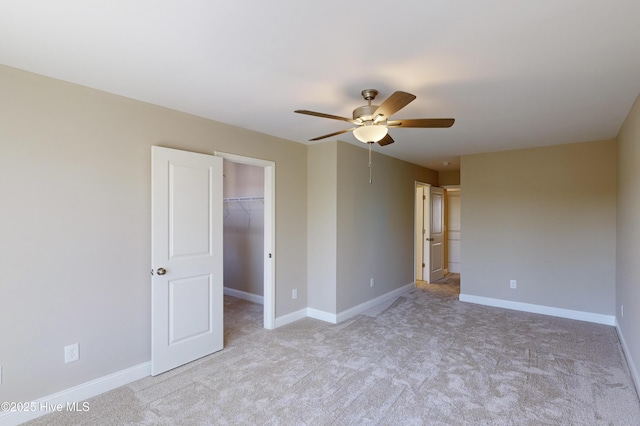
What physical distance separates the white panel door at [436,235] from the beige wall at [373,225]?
2.81 feet

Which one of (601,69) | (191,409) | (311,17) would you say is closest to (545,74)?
(601,69)

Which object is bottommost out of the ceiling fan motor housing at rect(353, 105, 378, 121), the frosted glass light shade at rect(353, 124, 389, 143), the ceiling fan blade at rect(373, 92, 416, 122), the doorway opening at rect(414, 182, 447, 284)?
the doorway opening at rect(414, 182, 447, 284)

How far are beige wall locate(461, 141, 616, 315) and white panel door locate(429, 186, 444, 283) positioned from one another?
139cm

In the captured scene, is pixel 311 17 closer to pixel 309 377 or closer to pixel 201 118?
pixel 201 118

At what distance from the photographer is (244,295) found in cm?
518

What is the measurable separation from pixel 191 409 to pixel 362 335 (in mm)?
1973

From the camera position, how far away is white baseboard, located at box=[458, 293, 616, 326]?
13.3 feet

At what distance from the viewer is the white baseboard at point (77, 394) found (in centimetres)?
210

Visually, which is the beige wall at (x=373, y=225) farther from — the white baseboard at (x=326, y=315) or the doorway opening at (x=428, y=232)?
the doorway opening at (x=428, y=232)

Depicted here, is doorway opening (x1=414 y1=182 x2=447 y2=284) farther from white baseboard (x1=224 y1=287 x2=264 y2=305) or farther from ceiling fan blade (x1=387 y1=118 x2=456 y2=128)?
ceiling fan blade (x1=387 y1=118 x2=456 y2=128)

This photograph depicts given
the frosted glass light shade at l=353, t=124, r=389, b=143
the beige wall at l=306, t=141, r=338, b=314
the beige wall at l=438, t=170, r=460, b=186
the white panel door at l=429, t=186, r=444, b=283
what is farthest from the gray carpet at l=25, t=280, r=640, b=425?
the beige wall at l=438, t=170, r=460, b=186

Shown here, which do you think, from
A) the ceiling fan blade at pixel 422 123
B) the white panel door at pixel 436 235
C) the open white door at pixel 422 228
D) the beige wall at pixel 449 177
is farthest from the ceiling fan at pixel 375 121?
the beige wall at pixel 449 177

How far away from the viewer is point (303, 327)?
3.90m

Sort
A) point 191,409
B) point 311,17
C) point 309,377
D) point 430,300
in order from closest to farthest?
point 311,17 < point 191,409 < point 309,377 < point 430,300
